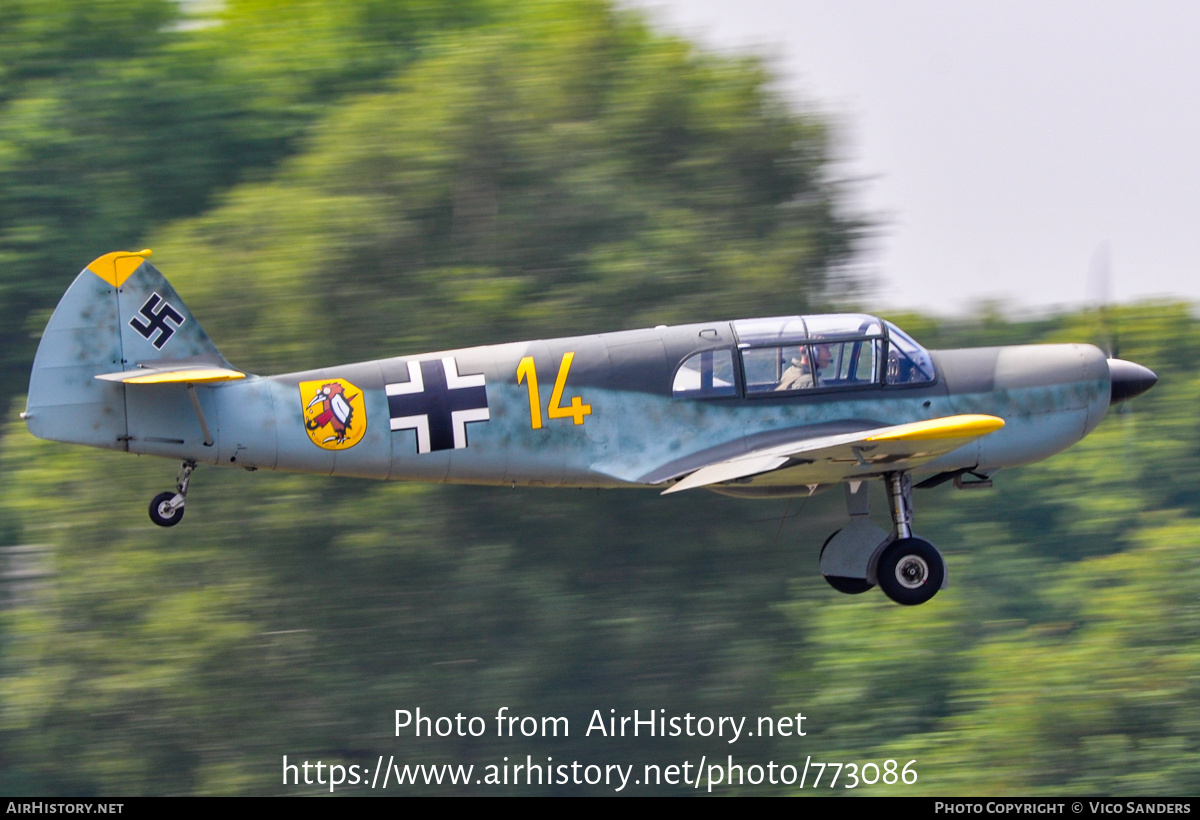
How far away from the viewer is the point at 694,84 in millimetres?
19125

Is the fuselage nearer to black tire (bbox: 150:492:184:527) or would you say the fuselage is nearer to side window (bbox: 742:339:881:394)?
side window (bbox: 742:339:881:394)

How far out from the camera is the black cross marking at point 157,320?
11180mm

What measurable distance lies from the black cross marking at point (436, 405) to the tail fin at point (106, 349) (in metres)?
1.30

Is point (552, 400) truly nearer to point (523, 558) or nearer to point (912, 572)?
point (912, 572)

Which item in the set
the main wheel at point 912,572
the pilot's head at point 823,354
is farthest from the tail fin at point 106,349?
the main wheel at point 912,572

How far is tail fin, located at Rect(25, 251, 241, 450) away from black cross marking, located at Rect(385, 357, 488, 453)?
51.2 inches

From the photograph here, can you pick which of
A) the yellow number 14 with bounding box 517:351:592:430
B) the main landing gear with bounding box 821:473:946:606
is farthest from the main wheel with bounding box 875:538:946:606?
the yellow number 14 with bounding box 517:351:592:430

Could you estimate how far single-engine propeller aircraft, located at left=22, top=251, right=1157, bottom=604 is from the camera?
1088 cm

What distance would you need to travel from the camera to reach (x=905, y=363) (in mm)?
11414

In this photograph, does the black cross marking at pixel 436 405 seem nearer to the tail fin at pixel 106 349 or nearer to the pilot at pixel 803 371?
the tail fin at pixel 106 349

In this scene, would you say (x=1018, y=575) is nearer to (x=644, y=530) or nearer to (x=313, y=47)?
(x=644, y=530)

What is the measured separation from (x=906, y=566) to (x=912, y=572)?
0.07 m

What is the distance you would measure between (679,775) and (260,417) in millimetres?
11318

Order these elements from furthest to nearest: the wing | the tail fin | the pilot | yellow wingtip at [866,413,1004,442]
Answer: the pilot → the tail fin → the wing → yellow wingtip at [866,413,1004,442]
